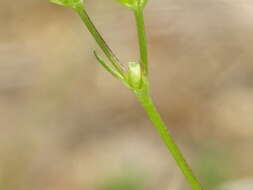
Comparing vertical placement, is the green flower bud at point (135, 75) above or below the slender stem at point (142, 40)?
below

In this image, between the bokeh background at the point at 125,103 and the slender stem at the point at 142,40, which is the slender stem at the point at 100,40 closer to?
the slender stem at the point at 142,40

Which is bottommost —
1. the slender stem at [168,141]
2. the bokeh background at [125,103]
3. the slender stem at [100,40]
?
the bokeh background at [125,103]

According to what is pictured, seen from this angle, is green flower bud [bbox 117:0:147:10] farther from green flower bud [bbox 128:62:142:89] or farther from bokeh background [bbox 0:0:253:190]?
bokeh background [bbox 0:0:253:190]

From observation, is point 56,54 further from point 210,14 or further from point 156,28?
point 210,14

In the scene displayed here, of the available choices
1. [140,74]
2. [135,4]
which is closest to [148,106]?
[140,74]

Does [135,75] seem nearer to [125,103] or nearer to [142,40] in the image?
[142,40]

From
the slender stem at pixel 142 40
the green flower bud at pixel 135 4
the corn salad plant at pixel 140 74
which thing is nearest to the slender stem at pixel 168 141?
the corn salad plant at pixel 140 74
